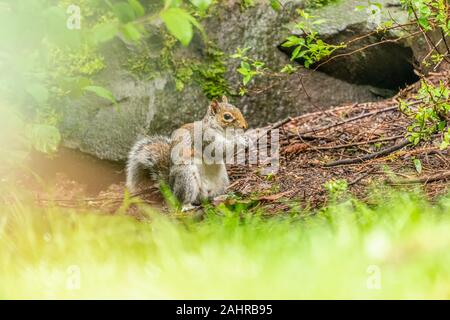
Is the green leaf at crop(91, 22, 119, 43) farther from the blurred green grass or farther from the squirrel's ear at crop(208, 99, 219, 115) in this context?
the squirrel's ear at crop(208, 99, 219, 115)

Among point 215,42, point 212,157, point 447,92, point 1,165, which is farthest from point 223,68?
point 447,92

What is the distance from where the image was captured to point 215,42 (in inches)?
206

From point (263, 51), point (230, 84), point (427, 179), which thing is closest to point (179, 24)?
point (427, 179)

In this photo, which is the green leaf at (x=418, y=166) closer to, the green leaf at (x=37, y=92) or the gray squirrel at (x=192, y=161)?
the gray squirrel at (x=192, y=161)

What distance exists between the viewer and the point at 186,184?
13.4 ft

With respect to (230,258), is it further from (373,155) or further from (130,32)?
(373,155)

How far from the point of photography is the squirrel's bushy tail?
4312 millimetres

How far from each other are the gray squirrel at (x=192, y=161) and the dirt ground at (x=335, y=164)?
17 centimetres

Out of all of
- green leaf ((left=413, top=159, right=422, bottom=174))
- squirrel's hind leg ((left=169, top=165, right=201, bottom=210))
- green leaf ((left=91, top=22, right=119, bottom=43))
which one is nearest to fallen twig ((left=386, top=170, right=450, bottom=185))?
green leaf ((left=413, top=159, right=422, bottom=174))

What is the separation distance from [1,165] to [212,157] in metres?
1.36

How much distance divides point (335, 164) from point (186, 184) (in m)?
0.95

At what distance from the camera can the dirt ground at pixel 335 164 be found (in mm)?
3734

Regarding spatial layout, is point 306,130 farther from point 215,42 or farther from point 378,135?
point 215,42

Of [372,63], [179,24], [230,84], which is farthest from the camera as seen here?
[372,63]
